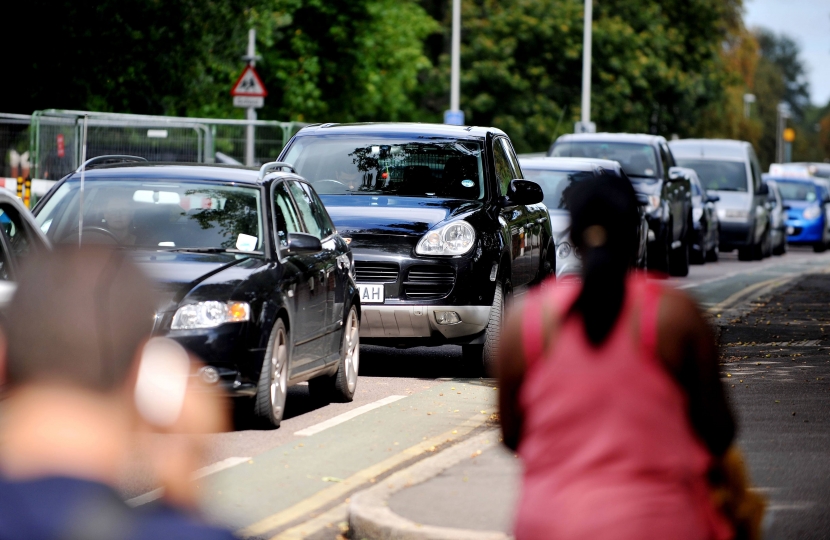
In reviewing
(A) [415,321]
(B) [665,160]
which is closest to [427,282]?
(A) [415,321]

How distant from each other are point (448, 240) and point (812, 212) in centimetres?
3204

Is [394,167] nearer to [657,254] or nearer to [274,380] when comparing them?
[274,380]

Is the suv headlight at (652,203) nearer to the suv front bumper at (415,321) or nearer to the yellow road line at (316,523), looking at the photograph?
the suv front bumper at (415,321)

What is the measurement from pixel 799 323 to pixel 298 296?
8683mm

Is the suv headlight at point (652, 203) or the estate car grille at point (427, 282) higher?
the suv headlight at point (652, 203)

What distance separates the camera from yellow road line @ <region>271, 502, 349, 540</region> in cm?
645

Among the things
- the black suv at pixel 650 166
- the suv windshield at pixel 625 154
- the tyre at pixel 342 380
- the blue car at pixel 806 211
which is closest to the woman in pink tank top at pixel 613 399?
the tyre at pixel 342 380

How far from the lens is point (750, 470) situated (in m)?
7.80

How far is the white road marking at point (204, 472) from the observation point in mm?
6910

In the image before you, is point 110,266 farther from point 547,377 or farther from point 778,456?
point 778,456

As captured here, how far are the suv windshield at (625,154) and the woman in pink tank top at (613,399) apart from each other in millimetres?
20247

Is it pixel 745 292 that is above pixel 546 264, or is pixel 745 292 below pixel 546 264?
below

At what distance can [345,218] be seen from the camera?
12.1 m

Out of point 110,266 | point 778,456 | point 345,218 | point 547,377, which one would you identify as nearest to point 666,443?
point 547,377
